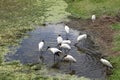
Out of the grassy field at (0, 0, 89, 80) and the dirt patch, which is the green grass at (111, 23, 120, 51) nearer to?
the dirt patch

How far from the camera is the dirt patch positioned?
88.8 feet

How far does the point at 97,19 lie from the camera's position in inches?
1310

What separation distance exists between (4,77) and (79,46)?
293 inches

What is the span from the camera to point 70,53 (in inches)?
1014

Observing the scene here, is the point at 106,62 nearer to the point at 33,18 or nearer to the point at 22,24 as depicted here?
the point at 22,24

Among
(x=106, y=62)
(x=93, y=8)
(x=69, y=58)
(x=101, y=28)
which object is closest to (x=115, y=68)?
(x=106, y=62)

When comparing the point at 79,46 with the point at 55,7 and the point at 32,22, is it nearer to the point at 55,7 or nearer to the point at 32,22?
the point at 32,22

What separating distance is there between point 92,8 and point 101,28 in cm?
612

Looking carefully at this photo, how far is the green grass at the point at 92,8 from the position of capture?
3498cm

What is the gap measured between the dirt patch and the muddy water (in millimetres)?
758

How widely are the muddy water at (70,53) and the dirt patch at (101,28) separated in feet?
2.49

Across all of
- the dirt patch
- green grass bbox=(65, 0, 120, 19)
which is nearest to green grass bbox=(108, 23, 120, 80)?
the dirt patch

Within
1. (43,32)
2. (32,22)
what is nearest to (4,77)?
(43,32)

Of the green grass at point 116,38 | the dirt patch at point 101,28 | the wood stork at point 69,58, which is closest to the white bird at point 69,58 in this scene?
the wood stork at point 69,58
